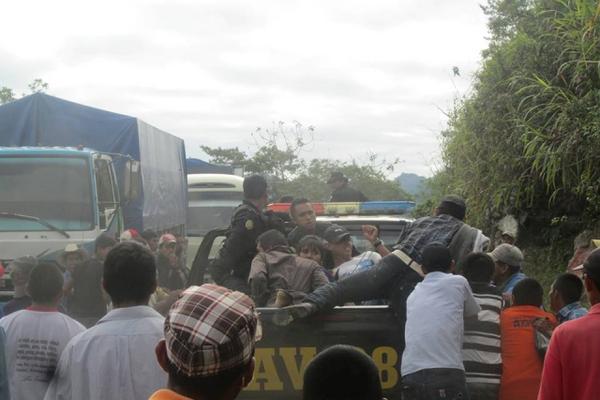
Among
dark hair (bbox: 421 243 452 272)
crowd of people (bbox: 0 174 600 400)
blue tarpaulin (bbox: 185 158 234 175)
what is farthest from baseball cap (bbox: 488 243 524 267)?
blue tarpaulin (bbox: 185 158 234 175)

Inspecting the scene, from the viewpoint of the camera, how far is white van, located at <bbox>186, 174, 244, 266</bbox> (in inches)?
941

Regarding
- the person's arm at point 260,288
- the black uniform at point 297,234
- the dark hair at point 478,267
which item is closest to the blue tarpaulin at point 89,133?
the black uniform at point 297,234

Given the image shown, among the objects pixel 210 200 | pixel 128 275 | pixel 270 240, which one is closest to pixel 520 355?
pixel 270 240

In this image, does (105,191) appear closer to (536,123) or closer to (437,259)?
(536,123)

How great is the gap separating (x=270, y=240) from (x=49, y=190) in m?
5.76

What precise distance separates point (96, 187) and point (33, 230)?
0.92 metres

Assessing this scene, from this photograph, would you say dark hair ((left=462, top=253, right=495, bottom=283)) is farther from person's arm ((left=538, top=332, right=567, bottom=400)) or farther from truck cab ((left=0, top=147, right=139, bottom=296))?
truck cab ((left=0, top=147, right=139, bottom=296))

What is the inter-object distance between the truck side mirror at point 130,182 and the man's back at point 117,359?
8.54 meters

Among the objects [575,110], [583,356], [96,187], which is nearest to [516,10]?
[575,110]

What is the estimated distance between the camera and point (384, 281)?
6055 mm

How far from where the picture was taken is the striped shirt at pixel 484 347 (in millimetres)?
5727

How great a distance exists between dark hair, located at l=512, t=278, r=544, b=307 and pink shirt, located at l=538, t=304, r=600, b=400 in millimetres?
1774

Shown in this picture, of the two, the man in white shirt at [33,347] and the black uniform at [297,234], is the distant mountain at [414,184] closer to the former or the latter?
the black uniform at [297,234]

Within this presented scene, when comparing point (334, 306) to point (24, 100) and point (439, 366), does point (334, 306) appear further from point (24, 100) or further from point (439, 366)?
point (24, 100)
